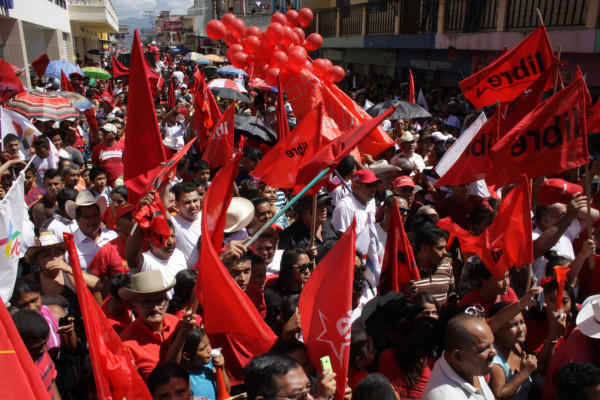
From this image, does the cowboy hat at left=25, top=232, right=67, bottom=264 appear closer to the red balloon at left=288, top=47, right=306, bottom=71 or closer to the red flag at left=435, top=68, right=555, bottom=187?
the red flag at left=435, top=68, right=555, bottom=187

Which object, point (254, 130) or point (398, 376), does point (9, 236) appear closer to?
point (398, 376)

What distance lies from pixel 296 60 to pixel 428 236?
4.78 metres

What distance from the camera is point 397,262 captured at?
392cm

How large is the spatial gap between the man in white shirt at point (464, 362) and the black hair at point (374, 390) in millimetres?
234

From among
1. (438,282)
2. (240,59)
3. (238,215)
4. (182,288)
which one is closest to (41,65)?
(240,59)

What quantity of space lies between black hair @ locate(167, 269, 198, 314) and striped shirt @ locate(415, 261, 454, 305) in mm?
1655

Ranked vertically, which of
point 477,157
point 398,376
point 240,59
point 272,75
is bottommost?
point 398,376

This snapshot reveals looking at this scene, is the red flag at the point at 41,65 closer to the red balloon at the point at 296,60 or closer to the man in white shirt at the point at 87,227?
the red balloon at the point at 296,60

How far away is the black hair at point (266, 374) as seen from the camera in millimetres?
2342

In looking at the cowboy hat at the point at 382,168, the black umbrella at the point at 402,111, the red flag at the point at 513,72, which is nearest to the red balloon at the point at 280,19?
the black umbrella at the point at 402,111

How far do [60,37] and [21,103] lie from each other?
24.8 m

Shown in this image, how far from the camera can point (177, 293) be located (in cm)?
349

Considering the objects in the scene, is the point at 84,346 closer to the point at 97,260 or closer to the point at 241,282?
the point at 97,260

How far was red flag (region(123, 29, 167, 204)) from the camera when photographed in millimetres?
3959
